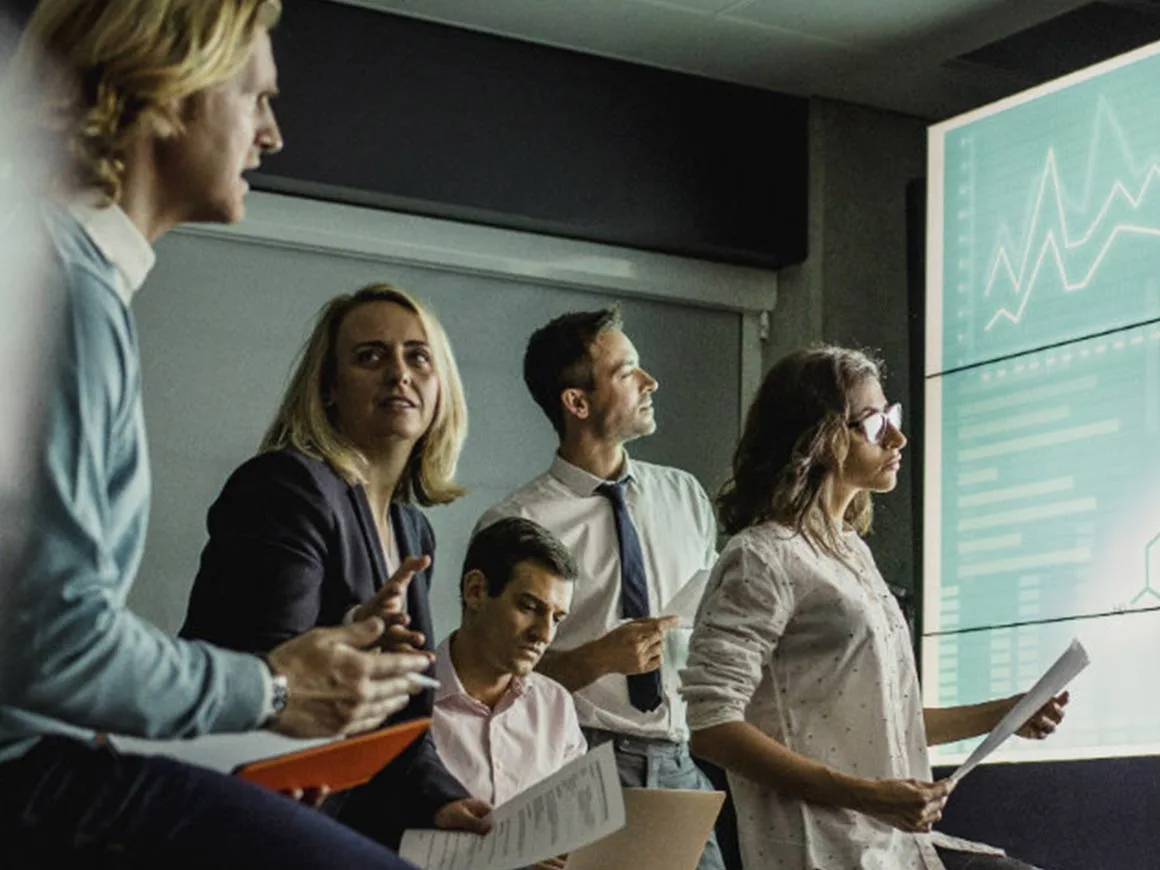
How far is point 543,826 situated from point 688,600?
Answer: 152 centimetres

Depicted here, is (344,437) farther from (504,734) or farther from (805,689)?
(805,689)

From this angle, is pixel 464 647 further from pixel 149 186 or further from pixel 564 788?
pixel 149 186

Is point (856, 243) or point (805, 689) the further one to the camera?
point (856, 243)

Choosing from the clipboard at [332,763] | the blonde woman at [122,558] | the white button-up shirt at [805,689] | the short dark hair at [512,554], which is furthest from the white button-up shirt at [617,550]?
the blonde woman at [122,558]

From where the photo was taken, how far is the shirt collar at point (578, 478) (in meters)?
3.79

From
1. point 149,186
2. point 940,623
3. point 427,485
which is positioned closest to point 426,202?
point 940,623

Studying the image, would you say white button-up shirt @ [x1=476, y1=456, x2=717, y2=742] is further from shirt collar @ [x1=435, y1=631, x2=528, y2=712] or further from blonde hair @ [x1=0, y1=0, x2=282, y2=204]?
blonde hair @ [x1=0, y1=0, x2=282, y2=204]

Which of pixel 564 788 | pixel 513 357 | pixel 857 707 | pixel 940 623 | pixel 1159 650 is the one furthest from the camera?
pixel 513 357

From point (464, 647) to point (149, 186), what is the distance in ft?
5.37

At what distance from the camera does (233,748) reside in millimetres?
1405

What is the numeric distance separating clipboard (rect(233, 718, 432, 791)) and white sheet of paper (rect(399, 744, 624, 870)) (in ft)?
1.41

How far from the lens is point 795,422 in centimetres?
286

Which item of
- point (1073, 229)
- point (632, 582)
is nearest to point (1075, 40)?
point (1073, 229)

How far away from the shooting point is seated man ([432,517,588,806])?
281cm
